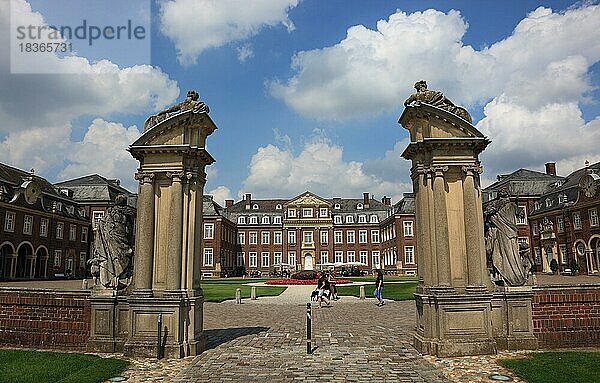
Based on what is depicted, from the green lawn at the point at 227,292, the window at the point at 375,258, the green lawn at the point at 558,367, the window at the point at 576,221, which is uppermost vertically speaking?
the window at the point at 576,221

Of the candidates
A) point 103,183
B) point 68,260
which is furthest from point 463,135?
point 103,183

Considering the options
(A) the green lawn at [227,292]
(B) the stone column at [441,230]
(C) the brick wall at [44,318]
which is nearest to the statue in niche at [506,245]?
(B) the stone column at [441,230]

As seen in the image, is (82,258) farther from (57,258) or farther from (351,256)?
(351,256)

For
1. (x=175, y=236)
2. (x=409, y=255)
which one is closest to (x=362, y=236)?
(x=409, y=255)

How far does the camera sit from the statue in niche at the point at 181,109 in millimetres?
11383

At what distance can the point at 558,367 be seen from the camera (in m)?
8.48

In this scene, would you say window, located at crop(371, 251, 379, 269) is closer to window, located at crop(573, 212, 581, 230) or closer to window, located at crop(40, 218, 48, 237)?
window, located at crop(573, 212, 581, 230)

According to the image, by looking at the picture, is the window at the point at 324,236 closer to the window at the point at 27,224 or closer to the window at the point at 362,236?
the window at the point at 362,236

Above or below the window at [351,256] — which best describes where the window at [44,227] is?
above

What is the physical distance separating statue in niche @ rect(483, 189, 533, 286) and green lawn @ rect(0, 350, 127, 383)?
28.9 feet

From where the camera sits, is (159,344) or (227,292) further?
(227,292)

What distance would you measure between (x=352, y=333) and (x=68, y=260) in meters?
47.7

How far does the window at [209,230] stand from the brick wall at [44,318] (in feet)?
176

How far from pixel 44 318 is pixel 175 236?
3873mm
